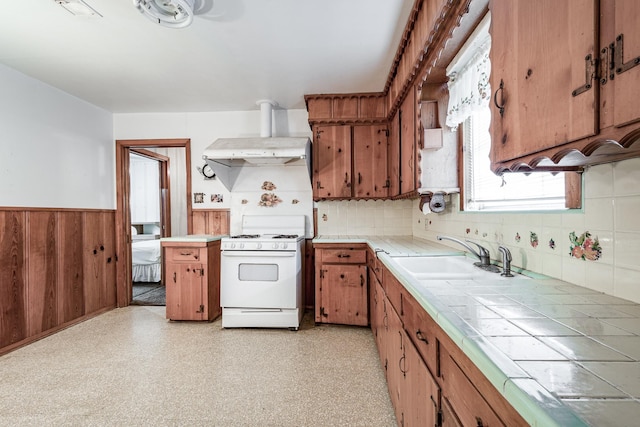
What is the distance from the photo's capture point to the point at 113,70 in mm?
2547

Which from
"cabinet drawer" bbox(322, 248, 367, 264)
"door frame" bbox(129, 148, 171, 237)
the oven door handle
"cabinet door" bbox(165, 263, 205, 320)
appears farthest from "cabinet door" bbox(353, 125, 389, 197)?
"door frame" bbox(129, 148, 171, 237)

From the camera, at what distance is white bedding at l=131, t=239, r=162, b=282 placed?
14.9 ft

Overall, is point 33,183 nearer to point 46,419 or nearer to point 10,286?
point 10,286

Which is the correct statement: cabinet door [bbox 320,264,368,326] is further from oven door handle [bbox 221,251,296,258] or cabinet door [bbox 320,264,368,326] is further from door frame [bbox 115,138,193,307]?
door frame [bbox 115,138,193,307]

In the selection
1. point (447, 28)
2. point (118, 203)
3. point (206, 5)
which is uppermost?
point (206, 5)

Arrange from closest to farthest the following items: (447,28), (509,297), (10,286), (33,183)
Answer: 1. (509,297)
2. (447,28)
3. (10,286)
4. (33,183)

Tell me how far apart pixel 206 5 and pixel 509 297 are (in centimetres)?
215

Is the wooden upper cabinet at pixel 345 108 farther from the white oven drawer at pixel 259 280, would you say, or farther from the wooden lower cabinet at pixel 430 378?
the wooden lower cabinet at pixel 430 378

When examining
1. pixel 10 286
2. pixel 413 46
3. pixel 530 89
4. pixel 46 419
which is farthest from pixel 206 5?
pixel 10 286

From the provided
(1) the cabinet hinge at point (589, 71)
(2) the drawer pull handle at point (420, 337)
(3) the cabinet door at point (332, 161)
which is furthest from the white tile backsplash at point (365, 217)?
(1) the cabinet hinge at point (589, 71)

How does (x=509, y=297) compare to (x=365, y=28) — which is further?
(x=365, y=28)

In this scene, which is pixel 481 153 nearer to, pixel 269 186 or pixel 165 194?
pixel 269 186

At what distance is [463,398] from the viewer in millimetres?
718

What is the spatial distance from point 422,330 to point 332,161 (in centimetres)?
229
